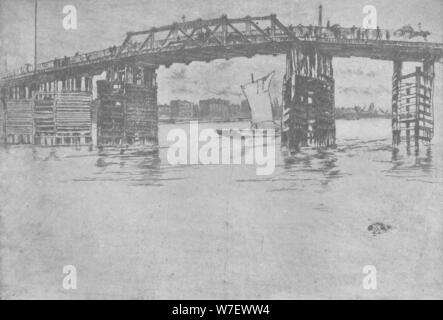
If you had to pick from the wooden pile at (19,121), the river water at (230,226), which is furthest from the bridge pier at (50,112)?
the river water at (230,226)

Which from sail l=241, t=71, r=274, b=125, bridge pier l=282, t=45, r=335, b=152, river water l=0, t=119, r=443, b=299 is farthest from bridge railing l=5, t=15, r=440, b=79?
river water l=0, t=119, r=443, b=299

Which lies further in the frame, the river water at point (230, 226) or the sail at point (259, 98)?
the sail at point (259, 98)

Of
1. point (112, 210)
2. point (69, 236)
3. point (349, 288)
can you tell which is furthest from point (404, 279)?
point (69, 236)

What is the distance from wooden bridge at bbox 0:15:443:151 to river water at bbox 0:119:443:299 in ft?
1.22

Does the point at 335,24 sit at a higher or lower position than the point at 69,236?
higher

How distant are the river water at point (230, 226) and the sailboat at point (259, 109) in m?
0.19

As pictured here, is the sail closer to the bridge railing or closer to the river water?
the river water

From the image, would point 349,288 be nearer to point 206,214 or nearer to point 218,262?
point 218,262

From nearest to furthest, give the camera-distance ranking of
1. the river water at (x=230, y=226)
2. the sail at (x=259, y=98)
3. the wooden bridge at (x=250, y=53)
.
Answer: the river water at (x=230, y=226), the sail at (x=259, y=98), the wooden bridge at (x=250, y=53)

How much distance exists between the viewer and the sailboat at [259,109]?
4.09 m

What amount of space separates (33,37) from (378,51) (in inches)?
138

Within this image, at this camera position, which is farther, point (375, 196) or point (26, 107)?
point (26, 107)

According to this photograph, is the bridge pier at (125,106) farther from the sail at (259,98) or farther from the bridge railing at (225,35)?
the sail at (259,98)

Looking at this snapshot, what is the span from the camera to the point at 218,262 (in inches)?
154
